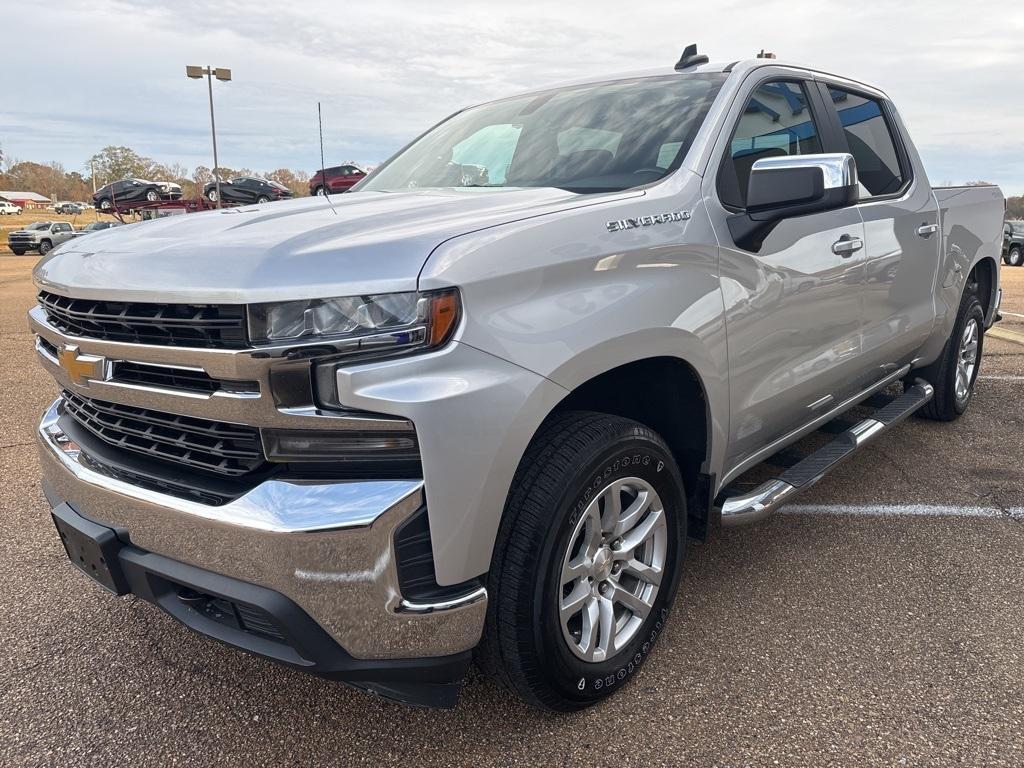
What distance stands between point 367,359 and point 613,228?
81 centimetres

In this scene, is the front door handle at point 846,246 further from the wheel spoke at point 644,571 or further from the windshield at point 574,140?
the wheel spoke at point 644,571

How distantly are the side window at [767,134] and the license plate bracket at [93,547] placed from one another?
81.6 inches

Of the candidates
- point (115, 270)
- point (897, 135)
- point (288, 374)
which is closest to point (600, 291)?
point (288, 374)

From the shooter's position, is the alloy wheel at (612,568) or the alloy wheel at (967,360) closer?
the alloy wheel at (612,568)

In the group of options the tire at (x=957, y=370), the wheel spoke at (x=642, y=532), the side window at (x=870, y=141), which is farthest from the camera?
the tire at (x=957, y=370)

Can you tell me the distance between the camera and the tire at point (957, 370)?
4621mm

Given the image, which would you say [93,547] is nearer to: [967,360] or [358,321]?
[358,321]

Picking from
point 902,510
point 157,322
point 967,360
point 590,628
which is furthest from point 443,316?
point 967,360

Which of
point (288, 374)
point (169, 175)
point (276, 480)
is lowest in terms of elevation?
point (276, 480)

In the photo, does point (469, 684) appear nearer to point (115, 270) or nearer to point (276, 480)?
point (276, 480)

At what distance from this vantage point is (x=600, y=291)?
6.57ft

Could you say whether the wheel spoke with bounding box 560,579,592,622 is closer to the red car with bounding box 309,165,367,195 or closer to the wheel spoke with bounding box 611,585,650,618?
the wheel spoke with bounding box 611,585,650,618

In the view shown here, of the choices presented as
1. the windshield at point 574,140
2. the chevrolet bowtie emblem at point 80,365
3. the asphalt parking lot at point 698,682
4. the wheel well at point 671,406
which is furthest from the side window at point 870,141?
the chevrolet bowtie emblem at point 80,365

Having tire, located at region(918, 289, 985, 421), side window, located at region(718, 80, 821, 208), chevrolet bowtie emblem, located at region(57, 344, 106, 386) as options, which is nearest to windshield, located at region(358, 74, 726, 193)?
side window, located at region(718, 80, 821, 208)
